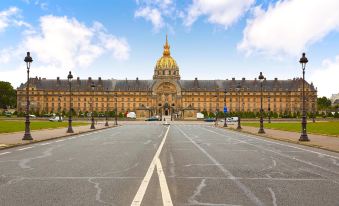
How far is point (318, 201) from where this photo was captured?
24.5 feet

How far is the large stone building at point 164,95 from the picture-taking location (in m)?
169

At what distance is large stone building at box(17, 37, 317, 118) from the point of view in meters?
169

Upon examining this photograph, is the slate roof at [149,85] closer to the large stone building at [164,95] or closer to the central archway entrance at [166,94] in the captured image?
the large stone building at [164,95]

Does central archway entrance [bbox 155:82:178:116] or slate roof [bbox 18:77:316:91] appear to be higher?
slate roof [bbox 18:77:316:91]

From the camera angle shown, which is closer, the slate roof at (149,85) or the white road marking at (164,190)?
the white road marking at (164,190)

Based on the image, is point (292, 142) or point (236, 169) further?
point (292, 142)

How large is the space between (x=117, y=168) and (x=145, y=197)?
4.30 metres

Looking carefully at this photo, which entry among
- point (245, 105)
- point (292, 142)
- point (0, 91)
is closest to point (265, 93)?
point (245, 105)

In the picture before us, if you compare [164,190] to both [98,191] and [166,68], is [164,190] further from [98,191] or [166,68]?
[166,68]

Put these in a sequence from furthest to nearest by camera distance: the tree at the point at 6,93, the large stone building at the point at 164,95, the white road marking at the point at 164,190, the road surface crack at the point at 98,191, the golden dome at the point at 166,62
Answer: the golden dome at the point at 166,62, the large stone building at the point at 164,95, the tree at the point at 6,93, the road surface crack at the point at 98,191, the white road marking at the point at 164,190

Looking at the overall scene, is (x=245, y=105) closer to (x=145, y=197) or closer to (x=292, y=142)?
(x=292, y=142)

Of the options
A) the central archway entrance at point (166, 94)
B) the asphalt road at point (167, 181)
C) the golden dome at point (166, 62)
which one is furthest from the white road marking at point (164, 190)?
the golden dome at point (166, 62)

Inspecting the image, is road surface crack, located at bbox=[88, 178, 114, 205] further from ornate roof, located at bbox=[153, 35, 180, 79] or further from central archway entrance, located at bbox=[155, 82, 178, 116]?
ornate roof, located at bbox=[153, 35, 180, 79]

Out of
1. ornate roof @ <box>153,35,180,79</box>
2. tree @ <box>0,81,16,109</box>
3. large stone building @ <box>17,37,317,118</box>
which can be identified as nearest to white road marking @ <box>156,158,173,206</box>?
tree @ <box>0,81,16,109</box>
